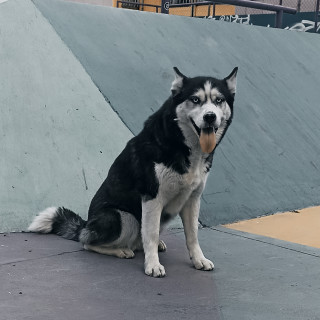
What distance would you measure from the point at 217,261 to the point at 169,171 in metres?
0.91

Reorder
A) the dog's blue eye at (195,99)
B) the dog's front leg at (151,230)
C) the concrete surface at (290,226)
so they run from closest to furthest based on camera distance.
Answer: the dog's blue eye at (195,99)
the dog's front leg at (151,230)
the concrete surface at (290,226)

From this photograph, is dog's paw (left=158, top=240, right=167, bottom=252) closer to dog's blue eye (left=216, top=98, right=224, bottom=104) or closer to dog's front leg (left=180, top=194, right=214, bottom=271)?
dog's front leg (left=180, top=194, right=214, bottom=271)

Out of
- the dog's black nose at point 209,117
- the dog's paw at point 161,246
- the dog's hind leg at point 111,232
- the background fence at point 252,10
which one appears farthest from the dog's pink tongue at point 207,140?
the background fence at point 252,10

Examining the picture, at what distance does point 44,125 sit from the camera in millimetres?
5422

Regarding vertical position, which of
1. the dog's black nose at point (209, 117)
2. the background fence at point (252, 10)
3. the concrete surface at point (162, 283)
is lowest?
the concrete surface at point (162, 283)

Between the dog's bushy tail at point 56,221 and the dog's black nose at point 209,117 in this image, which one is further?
the dog's bushy tail at point 56,221

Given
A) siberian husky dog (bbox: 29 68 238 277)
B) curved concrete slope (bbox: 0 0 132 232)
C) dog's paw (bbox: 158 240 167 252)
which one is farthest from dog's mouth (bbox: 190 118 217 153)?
curved concrete slope (bbox: 0 0 132 232)

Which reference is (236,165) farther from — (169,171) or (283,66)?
(283,66)

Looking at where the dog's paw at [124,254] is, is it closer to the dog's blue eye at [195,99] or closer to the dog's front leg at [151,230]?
the dog's front leg at [151,230]

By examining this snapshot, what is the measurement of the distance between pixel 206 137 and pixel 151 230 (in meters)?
0.79

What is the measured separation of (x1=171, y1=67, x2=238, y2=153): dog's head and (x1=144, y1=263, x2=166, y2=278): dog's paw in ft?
2.94

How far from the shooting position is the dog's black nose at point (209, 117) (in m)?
3.48

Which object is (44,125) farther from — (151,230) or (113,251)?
(151,230)

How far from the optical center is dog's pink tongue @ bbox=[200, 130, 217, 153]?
11.9 feet
